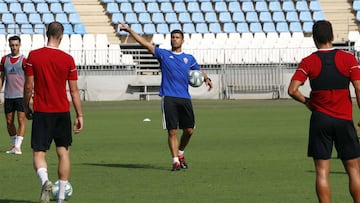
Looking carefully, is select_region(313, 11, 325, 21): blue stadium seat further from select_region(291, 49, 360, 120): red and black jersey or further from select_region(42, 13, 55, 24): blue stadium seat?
select_region(291, 49, 360, 120): red and black jersey

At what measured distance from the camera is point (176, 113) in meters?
15.4

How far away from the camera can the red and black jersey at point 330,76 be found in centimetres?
961

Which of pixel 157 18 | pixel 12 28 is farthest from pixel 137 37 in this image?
pixel 157 18

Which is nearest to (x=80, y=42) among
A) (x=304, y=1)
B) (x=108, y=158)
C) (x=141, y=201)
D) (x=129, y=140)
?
(x=304, y=1)

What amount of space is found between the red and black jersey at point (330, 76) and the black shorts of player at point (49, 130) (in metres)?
2.94

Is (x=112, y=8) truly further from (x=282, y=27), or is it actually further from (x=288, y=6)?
(x=288, y=6)

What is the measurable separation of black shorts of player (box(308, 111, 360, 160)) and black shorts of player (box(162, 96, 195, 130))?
5.75 metres

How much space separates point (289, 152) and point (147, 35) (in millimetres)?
26135

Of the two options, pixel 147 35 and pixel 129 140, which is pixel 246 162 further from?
pixel 147 35

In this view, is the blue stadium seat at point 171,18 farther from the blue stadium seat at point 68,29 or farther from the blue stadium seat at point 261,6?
the blue stadium seat at point 68,29

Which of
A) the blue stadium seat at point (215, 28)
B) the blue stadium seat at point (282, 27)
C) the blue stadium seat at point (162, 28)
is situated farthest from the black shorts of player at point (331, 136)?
the blue stadium seat at point (282, 27)

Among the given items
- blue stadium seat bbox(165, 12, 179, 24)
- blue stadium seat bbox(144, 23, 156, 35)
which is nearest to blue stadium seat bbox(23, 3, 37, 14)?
blue stadium seat bbox(144, 23, 156, 35)

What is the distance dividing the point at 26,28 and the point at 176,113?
89.7 feet

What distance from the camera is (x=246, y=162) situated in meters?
16.0
